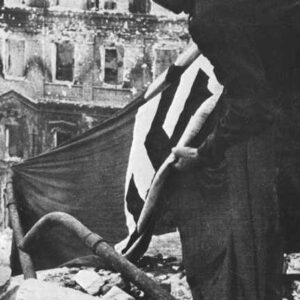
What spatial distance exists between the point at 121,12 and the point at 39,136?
599 mm

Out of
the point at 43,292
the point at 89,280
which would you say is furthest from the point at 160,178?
the point at 43,292

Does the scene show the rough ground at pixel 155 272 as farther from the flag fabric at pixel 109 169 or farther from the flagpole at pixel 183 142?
the flagpole at pixel 183 142

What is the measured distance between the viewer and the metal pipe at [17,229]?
74.9 inches

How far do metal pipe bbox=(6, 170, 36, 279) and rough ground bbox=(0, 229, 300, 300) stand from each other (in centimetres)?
9

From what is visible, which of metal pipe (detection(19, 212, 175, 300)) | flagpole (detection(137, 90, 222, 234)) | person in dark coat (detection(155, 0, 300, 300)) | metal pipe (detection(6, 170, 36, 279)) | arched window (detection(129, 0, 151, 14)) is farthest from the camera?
arched window (detection(129, 0, 151, 14))

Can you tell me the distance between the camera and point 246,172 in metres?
1.47

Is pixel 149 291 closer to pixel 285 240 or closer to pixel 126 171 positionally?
pixel 285 240

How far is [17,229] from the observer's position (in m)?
2.07

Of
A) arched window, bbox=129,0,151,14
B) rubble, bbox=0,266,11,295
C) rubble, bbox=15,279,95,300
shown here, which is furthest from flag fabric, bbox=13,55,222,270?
rubble, bbox=0,266,11,295

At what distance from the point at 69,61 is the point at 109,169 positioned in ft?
1.93

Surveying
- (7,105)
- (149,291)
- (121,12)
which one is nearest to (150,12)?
(121,12)

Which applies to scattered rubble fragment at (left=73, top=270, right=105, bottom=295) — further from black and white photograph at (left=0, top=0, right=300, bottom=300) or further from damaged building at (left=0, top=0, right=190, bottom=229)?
damaged building at (left=0, top=0, right=190, bottom=229)

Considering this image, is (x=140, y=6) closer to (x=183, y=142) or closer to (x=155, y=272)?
(x=183, y=142)

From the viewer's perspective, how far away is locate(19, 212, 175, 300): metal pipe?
59.6 inches
